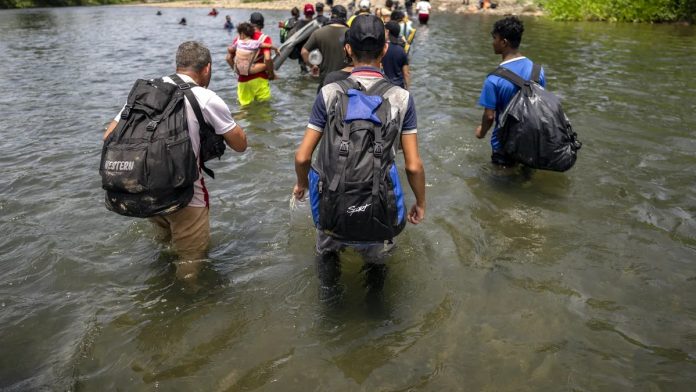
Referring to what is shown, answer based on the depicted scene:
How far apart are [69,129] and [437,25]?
21069 mm

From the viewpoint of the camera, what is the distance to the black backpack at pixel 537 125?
4957mm

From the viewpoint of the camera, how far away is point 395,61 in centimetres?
694

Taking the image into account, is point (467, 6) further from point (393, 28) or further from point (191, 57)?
point (191, 57)

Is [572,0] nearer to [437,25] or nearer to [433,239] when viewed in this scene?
[437,25]

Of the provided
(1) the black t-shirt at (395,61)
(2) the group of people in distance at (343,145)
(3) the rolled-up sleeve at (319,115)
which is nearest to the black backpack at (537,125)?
(2) the group of people in distance at (343,145)

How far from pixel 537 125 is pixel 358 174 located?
2.92m

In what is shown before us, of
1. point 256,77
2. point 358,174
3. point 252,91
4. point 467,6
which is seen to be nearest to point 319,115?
point 358,174

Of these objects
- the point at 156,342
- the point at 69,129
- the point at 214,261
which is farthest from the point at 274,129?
the point at 156,342

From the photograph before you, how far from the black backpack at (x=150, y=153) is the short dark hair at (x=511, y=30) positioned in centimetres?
336

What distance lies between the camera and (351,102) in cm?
293

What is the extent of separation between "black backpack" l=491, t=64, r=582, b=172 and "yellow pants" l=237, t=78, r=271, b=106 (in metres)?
5.55

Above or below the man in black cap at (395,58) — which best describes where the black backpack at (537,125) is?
below

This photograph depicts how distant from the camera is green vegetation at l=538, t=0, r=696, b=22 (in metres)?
22.5

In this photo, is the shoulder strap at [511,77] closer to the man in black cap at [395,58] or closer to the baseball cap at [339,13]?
the man in black cap at [395,58]
